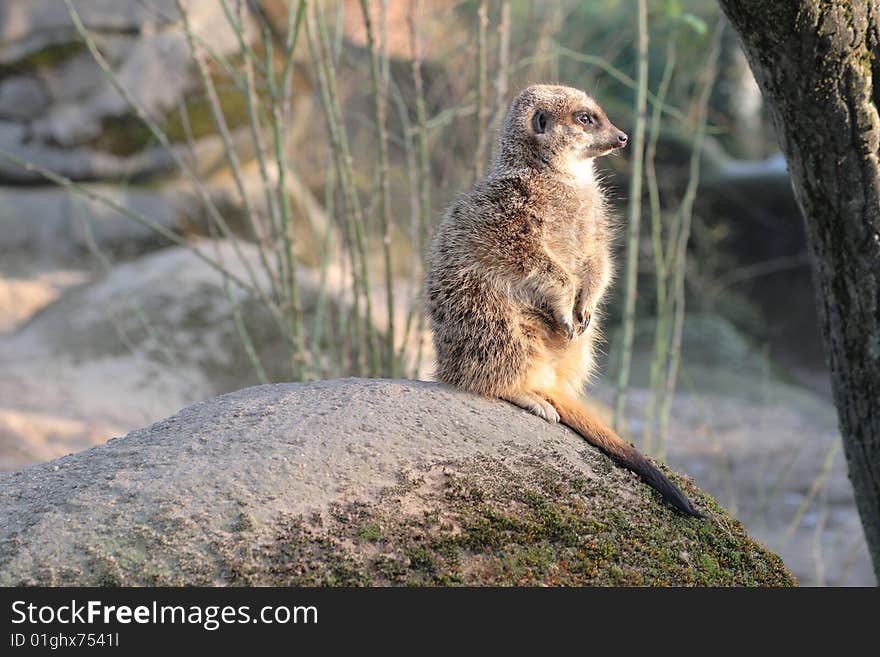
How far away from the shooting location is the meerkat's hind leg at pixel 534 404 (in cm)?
252

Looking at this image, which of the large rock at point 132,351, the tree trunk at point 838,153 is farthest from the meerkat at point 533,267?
the large rock at point 132,351

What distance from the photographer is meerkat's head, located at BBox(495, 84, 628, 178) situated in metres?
2.68

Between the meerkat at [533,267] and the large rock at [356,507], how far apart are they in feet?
0.30

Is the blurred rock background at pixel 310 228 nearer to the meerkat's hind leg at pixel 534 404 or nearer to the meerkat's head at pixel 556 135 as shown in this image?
the meerkat's head at pixel 556 135

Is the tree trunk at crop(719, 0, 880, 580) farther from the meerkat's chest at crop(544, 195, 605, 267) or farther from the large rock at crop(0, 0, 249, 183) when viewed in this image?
the large rock at crop(0, 0, 249, 183)

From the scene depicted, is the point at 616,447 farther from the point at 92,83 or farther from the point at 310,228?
the point at 92,83

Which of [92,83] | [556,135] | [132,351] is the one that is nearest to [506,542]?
Result: [556,135]

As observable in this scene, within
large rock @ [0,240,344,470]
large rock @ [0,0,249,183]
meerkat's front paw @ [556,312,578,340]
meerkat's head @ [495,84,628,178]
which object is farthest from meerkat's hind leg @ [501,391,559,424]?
large rock @ [0,0,249,183]

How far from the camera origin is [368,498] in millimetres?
2125

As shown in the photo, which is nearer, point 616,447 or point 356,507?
point 356,507

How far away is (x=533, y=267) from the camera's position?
8.33 feet

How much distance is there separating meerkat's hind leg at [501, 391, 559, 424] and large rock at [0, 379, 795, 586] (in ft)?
0.12

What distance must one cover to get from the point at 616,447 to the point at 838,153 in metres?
0.85

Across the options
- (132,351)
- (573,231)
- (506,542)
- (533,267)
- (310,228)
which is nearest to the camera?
(506,542)
